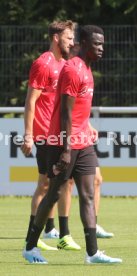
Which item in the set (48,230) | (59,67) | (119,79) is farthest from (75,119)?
(119,79)

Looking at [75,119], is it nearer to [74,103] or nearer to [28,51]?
[74,103]

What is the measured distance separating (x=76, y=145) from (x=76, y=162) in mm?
149

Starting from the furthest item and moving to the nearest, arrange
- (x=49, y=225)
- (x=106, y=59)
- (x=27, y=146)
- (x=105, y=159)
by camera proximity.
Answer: (x=106, y=59) → (x=105, y=159) → (x=49, y=225) → (x=27, y=146)

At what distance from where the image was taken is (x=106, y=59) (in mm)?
19875

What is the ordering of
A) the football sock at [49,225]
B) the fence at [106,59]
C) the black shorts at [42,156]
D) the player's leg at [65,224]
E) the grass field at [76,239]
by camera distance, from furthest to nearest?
the fence at [106,59], the football sock at [49,225], the black shorts at [42,156], the player's leg at [65,224], the grass field at [76,239]

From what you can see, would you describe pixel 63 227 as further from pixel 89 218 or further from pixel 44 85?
pixel 89 218

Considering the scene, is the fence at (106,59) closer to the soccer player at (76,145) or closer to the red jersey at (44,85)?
the red jersey at (44,85)

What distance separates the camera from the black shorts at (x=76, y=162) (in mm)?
9148

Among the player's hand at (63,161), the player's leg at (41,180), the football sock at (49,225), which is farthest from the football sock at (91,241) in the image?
the football sock at (49,225)

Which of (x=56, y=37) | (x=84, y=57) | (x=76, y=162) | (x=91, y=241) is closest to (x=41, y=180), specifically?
(x=56, y=37)

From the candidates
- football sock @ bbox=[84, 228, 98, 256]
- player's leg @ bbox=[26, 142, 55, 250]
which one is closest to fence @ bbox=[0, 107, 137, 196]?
player's leg @ bbox=[26, 142, 55, 250]

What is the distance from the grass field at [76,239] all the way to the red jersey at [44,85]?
1.24 metres

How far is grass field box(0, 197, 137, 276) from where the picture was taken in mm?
8906

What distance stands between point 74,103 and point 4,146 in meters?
8.19
